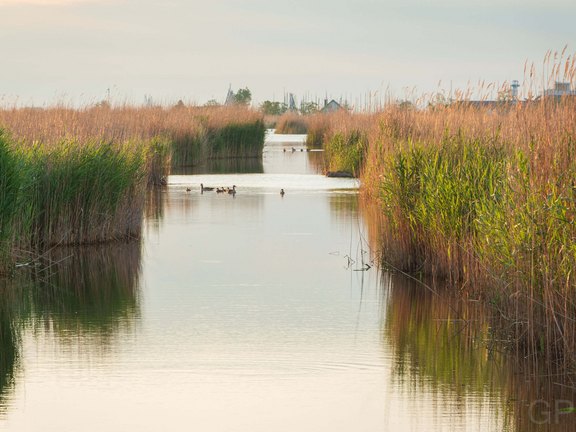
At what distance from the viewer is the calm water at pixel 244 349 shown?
6.52 metres

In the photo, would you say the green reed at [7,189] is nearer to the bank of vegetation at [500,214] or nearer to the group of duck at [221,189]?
the bank of vegetation at [500,214]

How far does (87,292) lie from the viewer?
1104 cm

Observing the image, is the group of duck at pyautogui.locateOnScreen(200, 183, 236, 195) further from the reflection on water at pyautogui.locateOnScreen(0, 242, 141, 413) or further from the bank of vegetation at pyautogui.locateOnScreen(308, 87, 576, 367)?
the reflection on water at pyautogui.locateOnScreen(0, 242, 141, 413)

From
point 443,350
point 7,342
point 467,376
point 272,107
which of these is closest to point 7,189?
point 7,342

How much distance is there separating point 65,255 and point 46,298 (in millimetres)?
2681

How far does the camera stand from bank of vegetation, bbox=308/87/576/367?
750cm

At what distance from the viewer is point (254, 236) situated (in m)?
15.8

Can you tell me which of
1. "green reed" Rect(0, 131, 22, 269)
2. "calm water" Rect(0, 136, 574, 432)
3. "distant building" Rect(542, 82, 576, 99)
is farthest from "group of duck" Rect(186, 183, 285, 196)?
"distant building" Rect(542, 82, 576, 99)

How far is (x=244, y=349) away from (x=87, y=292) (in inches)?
133

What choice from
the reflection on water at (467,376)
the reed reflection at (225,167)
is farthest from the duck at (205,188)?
the reflection on water at (467,376)

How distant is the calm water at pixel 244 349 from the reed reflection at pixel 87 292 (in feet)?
0.09

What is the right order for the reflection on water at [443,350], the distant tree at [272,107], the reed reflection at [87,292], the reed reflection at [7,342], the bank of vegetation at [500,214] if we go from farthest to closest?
the distant tree at [272,107] < the reed reflection at [87,292] < the bank of vegetation at [500,214] < the reed reflection at [7,342] < the reflection on water at [443,350]

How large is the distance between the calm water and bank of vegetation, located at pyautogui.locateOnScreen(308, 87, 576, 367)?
38 centimetres

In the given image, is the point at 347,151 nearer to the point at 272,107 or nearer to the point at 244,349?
the point at 244,349
